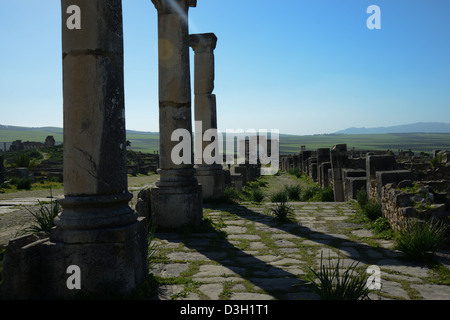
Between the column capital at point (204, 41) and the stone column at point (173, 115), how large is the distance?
2.98 m

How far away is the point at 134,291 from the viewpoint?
145 inches

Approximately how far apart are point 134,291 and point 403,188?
5103mm

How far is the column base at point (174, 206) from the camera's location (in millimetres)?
7180

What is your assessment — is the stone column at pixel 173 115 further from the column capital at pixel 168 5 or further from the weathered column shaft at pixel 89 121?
the weathered column shaft at pixel 89 121

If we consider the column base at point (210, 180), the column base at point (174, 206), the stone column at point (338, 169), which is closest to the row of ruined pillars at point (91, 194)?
the column base at point (174, 206)

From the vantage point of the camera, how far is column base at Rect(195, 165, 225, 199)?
10.3m

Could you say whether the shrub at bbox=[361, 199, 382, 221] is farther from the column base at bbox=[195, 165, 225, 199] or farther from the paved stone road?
the column base at bbox=[195, 165, 225, 199]

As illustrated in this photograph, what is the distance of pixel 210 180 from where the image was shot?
1032 centimetres

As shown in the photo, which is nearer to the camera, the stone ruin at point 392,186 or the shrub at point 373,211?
the stone ruin at point 392,186

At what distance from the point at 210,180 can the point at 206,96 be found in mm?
2406

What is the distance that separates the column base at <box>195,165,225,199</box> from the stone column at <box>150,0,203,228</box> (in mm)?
2700

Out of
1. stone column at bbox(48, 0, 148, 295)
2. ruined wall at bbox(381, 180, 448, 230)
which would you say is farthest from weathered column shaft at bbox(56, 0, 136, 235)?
ruined wall at bbox(381, 180, 448, 230)
